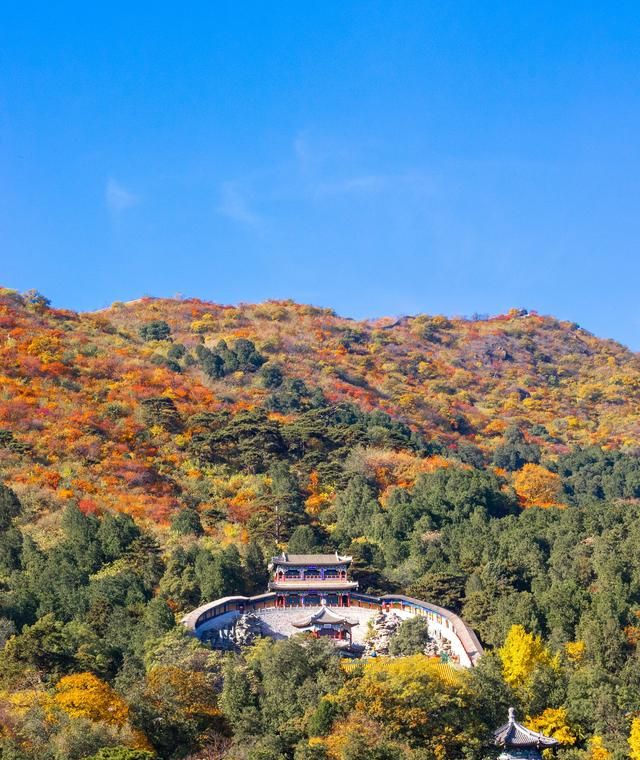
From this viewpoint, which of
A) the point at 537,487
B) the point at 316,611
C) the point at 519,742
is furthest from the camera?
the point at 537,487

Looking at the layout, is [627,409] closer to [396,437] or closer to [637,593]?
[396,437]

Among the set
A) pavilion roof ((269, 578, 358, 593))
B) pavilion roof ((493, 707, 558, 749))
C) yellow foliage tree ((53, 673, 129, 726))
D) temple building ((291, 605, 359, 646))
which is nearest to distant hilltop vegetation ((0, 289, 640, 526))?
pavilion roof ((269, 578, 358, 593))

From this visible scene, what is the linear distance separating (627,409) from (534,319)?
28.5m

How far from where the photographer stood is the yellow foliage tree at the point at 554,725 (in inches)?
1194

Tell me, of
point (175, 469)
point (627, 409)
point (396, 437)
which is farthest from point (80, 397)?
point (627, 409)

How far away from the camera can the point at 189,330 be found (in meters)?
91.2

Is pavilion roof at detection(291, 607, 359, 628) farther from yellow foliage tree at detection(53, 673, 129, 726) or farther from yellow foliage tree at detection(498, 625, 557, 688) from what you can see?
yellow foliage tree at detection(53, 673, 129, 726)

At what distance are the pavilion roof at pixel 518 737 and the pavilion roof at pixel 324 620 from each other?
12.6 m

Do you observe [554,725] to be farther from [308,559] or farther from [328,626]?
[308,559]

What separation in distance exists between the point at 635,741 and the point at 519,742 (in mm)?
3072

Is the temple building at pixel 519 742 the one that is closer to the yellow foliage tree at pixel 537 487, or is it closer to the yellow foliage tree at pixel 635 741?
the yellow foliage tree at pixel 635 741

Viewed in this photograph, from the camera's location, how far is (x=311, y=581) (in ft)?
143

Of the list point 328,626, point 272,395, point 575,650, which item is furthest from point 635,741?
point 272,395

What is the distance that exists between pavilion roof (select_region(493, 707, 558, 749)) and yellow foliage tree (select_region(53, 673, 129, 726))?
10.2 m
